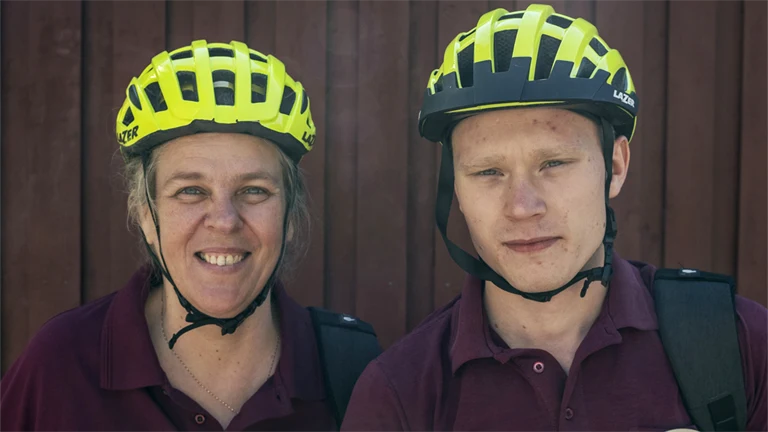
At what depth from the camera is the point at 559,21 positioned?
2.81m

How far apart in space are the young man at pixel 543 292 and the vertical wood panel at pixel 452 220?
1.56 metres

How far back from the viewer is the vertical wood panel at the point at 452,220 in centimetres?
434

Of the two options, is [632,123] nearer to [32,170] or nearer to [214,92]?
[214,92]

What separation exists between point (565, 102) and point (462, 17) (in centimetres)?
190

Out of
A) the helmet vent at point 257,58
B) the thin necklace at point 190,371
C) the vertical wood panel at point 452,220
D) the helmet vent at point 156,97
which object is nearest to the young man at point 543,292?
the thin necklace at point 190,371

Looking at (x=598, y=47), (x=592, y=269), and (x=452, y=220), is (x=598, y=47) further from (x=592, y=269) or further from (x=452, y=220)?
(x=452, y=220)

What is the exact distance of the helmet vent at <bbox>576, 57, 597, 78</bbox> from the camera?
264 cm

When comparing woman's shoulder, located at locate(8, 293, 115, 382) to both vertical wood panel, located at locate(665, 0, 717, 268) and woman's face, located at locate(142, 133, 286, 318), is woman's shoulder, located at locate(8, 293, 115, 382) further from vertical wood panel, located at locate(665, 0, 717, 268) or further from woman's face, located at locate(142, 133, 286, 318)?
vertical wood panel, located at locate(665, 0, 717, 268)

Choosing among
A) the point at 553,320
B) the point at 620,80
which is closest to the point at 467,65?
the point at 620,80

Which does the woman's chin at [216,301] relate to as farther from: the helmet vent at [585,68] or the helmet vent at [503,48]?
the helmet vent at [585,68]

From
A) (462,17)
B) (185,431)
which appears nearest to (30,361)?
(185,431)

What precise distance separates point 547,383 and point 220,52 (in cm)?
171

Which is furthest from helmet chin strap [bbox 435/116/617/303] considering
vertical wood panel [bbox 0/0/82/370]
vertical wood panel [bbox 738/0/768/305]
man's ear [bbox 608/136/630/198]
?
vertical wood panel [bbox 0/0/82/370]

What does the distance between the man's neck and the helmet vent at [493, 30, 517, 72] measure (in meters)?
0.74
